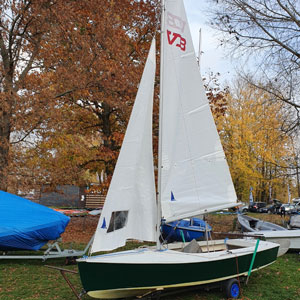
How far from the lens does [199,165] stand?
757 cm

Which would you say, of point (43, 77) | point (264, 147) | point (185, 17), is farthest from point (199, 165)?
point (264, 147)

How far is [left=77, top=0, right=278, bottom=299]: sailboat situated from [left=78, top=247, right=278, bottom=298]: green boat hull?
17mm

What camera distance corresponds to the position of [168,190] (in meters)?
6.98

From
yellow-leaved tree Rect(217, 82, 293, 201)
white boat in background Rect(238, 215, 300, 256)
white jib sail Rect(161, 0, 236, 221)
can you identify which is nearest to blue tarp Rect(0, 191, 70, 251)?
white jib sail Rect(161, 0, 236, 221)

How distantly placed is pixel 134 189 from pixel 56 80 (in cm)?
991

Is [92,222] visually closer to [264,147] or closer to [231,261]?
[231,261]

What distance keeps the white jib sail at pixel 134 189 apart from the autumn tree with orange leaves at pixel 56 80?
7515 mm

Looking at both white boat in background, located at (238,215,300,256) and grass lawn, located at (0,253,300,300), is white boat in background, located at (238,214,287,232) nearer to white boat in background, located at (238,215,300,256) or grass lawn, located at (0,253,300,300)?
white boat in background, located at (238,215,300,256)

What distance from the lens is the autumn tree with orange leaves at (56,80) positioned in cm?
1363

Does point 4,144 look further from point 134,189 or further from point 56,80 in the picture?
point 134,189

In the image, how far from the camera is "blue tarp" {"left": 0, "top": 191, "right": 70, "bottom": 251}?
9.02 meters

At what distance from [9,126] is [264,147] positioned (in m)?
21.6

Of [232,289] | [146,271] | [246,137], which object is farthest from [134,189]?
[246,137]

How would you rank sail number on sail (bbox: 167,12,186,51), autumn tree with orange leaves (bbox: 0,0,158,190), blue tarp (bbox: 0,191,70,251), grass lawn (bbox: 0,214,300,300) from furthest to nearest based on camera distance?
autumn tree with orange leaves (bbox: 0,0,158,190)
blue tarp (bbox: 0,191,70,251)
sail number on sail (bbox: 167,12,186,51)
grass lawn (bbox: 0,214,300,300)
